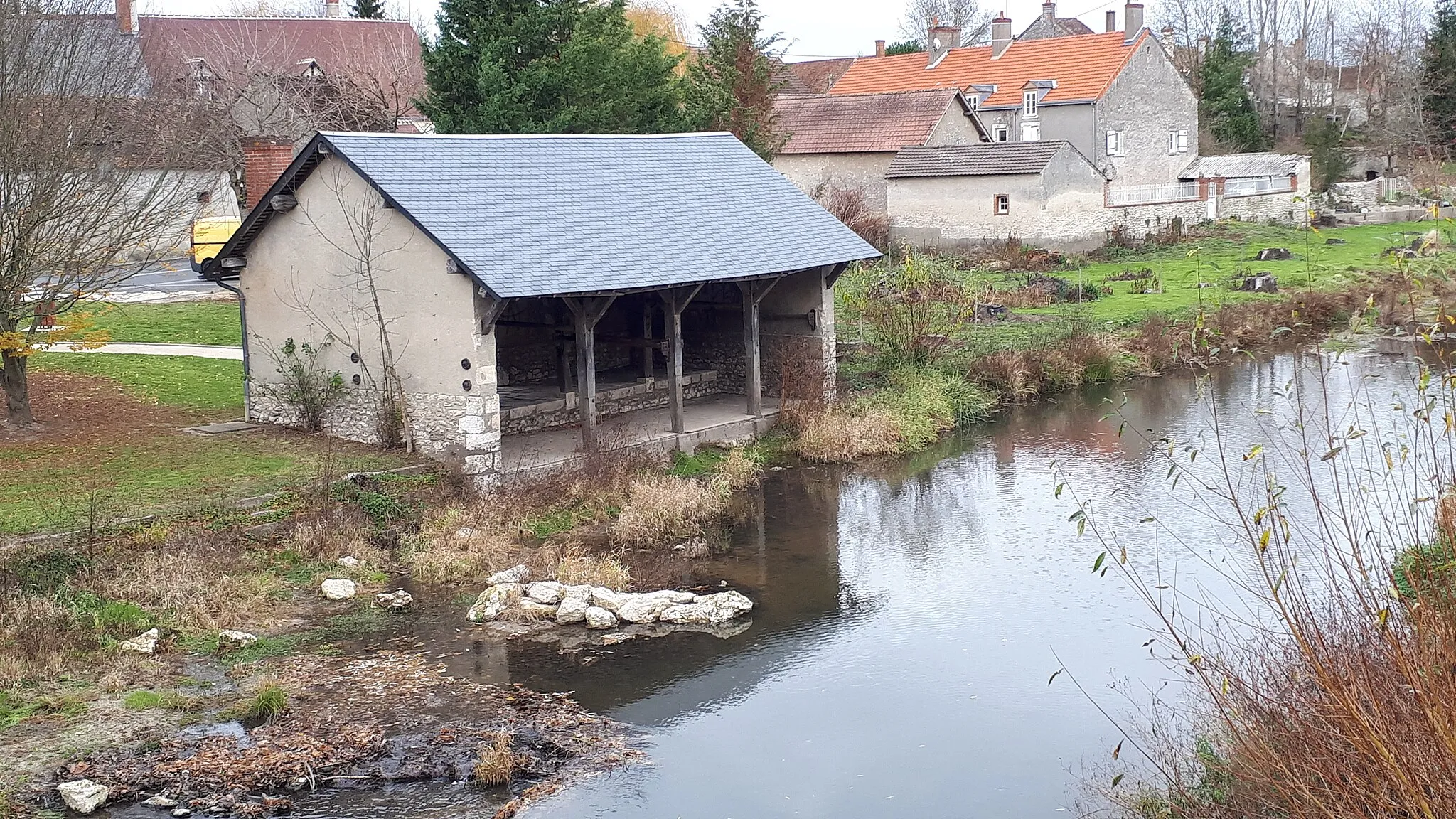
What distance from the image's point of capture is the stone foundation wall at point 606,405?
57.3 ft

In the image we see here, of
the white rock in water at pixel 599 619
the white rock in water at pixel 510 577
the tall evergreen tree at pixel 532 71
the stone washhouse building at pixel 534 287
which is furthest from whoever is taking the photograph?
the tall evergreen tree at pixel 532 71

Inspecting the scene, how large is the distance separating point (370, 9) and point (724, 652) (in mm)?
44638

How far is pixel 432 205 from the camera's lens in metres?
15.3

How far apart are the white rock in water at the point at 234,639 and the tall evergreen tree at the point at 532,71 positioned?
1544 cm

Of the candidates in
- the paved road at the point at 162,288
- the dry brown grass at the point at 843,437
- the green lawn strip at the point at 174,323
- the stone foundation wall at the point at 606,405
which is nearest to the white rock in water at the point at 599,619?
the stone foundation wall at the point at 606,405

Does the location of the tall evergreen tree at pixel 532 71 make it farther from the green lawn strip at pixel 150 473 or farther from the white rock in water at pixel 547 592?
the white rock in water at pixel 547 592

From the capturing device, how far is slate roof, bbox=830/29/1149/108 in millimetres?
39719

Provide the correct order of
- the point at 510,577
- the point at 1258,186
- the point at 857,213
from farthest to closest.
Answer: the point at 1258,186, the point at 857,213, the point at 510,577

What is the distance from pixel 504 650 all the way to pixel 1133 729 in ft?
16.8

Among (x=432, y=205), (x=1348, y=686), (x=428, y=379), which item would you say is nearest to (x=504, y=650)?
(x=428, y=379)

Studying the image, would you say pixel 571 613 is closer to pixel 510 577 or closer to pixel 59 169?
pixel 510 577

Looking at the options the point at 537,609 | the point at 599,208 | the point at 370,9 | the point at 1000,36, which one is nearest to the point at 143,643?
the point at 537,609

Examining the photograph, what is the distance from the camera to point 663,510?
14.8m

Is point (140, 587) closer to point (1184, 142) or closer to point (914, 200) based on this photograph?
point (914, 200)
